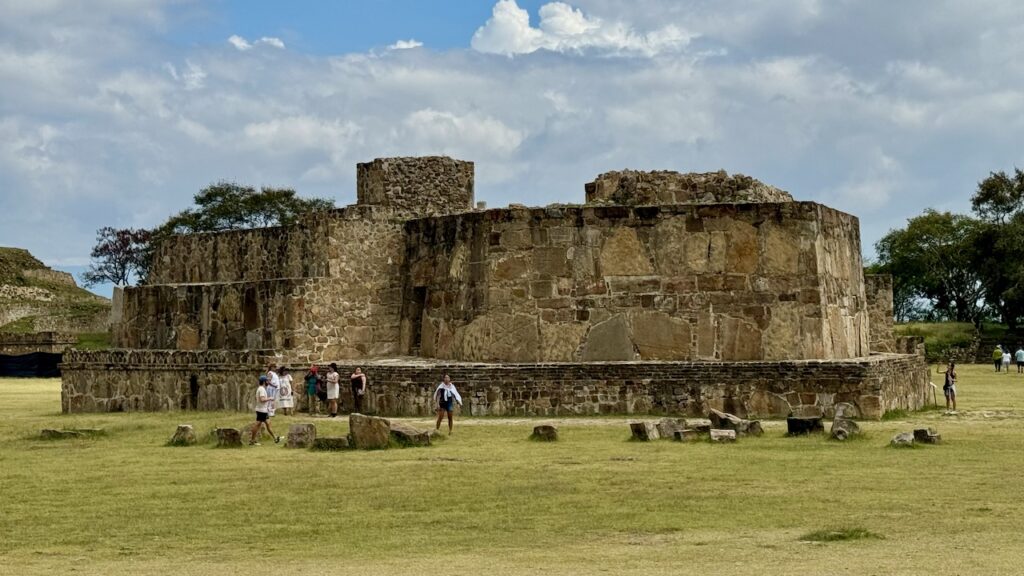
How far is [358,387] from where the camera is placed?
66.6 ft

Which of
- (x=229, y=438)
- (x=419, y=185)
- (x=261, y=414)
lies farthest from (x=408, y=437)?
(x=419, y=185)

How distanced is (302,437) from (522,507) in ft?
17.3

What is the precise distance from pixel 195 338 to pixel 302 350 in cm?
217

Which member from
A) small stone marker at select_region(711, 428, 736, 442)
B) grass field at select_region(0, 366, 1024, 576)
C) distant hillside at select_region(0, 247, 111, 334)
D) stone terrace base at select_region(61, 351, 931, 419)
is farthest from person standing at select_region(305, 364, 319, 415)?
distant hillside at select_region(0, 247, 111, 334)

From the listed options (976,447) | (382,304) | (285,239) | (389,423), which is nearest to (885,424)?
(976,447)

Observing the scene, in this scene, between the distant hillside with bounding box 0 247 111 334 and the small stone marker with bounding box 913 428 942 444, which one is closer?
the small stone marker with bounding box 913 428 942 444

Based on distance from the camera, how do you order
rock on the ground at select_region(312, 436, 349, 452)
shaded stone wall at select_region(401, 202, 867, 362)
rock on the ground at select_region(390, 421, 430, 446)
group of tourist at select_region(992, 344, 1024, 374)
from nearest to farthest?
rock on the ground at select_region(312, 436, 349, 452), rock on the ground at select_region(390, 421, 430, 446), shaded stone wall at select_region(401, 202, 867, 362), group of tourist at select_region(992, 344, 1024, 374)

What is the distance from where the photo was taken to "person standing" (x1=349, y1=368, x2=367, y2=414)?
2027 centimetres

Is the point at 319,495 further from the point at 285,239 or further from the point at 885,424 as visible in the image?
the point at 285,239

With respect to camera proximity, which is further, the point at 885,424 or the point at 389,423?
the point at 885,424

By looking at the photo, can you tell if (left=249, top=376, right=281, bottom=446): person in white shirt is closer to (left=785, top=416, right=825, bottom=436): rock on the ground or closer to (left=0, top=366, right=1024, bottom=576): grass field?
(left=0, top=366, right=1024, bottom=576): grass field

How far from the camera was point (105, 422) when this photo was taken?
19906mm

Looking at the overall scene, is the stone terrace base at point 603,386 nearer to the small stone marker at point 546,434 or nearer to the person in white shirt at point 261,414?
the small stone marker at point 546,434

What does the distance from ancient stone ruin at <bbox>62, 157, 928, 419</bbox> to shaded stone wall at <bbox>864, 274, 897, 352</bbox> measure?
522cm
